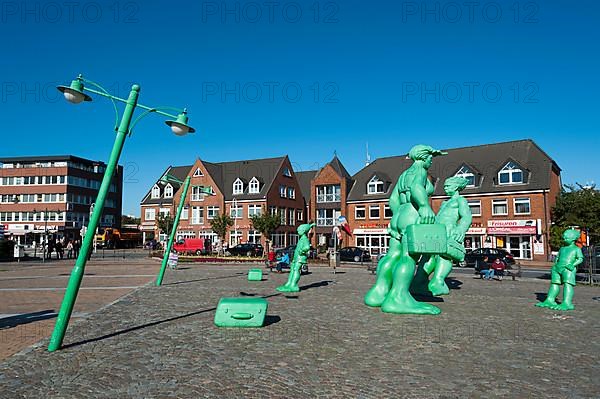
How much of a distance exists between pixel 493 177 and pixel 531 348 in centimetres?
3557

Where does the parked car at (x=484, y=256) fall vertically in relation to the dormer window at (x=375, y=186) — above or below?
below

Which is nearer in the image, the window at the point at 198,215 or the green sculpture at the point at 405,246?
the green sculpture at the point at 405,246

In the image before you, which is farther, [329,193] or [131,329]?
[329,193]

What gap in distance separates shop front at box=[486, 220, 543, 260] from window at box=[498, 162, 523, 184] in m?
3.56

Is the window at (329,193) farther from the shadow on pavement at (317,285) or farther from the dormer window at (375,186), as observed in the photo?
the shadow on pavement at (317,285)

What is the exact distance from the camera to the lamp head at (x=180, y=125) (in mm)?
8891

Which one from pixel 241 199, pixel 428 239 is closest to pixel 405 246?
pixel 428 239

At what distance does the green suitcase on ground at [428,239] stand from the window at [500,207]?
31586mm

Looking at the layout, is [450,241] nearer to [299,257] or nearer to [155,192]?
[299,257]

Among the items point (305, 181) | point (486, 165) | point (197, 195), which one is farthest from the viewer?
point (305, 181)

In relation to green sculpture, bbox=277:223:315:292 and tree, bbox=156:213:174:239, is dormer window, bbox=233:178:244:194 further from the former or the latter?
green sculpture, bbox=277:223:315:292

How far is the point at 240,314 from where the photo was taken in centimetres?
933

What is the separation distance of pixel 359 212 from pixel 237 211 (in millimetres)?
15056

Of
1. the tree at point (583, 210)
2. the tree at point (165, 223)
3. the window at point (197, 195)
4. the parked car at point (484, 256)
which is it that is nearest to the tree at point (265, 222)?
the tree at point (165, 223)
